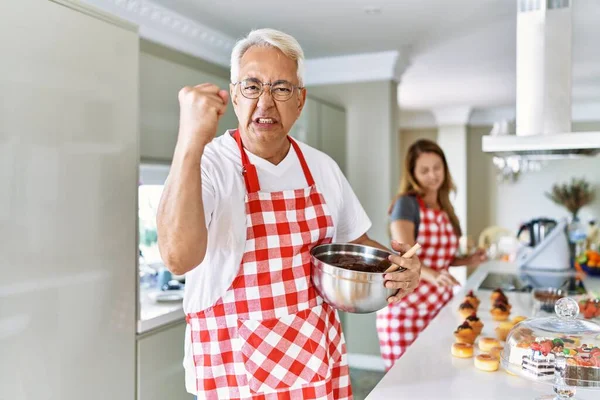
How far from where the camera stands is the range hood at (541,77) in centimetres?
220

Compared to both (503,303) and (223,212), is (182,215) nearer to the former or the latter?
(223,212)

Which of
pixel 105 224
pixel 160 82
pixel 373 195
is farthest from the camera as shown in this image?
pixel 373 195

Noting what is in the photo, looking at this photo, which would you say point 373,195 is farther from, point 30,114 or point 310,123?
point 30,114

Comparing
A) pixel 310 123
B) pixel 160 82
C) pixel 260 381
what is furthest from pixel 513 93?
pixel 260 381

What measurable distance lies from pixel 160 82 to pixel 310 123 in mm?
1353

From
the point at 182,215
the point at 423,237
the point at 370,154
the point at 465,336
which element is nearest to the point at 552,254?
the point at 423,237

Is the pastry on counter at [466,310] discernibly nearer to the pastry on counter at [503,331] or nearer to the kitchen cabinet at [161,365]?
the pastry on counter at [503,331]

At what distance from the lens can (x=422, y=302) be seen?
7.79 ft

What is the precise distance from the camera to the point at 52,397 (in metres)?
1.45

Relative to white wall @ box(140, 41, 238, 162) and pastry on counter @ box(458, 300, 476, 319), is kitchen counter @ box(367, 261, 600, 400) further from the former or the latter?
white wall @ box(140, 41, 238, 162)

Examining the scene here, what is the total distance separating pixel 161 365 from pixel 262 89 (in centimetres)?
117

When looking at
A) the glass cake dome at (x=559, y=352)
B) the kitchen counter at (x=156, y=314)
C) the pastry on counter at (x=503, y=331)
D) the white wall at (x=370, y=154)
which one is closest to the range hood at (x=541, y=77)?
the pastry on counter at (x=503, y=331)

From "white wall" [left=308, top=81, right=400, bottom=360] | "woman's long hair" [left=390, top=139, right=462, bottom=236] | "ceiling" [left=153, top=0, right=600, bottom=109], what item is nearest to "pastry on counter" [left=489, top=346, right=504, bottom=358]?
"woman's long hair" [left=390, top=139, right=462, bottom=236]

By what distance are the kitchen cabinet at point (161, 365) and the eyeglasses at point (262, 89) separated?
1024mm
